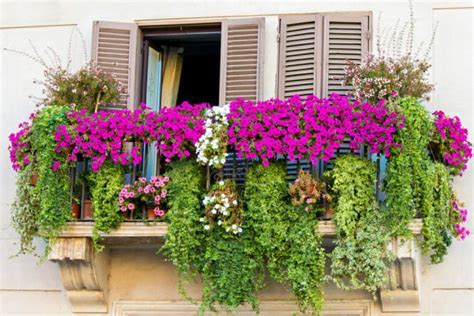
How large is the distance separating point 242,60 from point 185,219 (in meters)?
1.88

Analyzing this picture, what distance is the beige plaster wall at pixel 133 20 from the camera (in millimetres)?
10320

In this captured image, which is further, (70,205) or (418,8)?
(418,8)

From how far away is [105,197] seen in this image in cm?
1014

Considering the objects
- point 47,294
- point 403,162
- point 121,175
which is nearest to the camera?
point 403,162

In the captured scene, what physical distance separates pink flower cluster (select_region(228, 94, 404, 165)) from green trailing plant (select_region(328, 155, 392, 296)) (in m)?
0.21

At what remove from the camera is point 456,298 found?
10.2m

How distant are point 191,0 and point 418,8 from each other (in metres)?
2.24

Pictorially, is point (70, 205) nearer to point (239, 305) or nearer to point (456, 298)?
point (239, 305)

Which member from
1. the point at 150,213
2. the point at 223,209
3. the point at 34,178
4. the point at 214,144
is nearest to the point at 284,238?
the point at 223,209

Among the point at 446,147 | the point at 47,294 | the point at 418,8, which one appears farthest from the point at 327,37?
the point at 47,294

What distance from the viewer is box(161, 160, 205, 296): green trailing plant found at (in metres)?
9.94

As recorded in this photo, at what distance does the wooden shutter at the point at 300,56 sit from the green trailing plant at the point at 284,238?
1137 mm

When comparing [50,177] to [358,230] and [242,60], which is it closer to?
[242,60]

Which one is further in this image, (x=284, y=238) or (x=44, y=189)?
(x=44, y=189)
